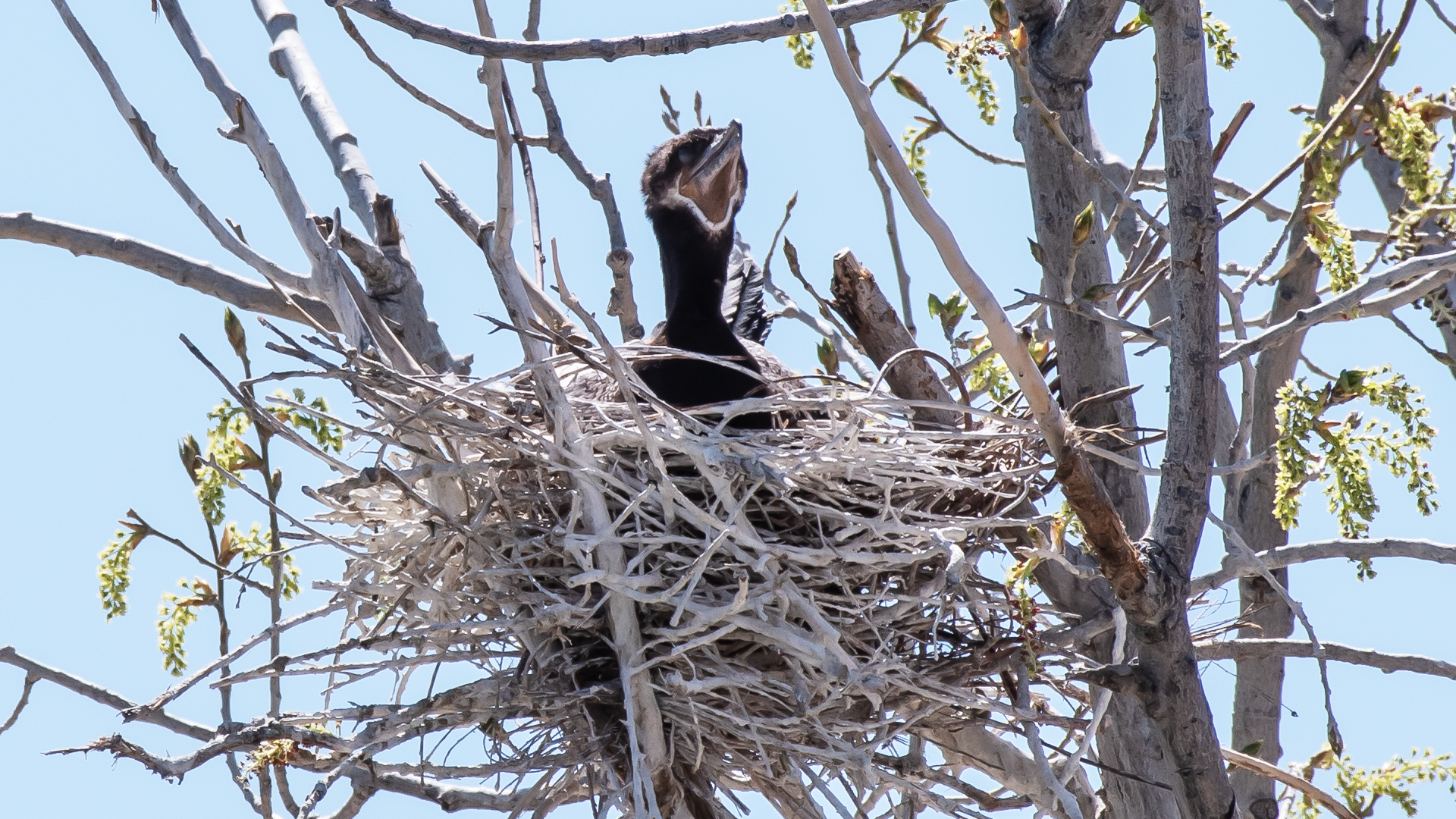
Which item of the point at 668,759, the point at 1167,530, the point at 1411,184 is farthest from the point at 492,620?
the point at 1411,184

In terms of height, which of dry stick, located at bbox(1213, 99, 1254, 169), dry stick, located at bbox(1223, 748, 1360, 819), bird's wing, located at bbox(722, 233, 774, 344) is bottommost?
dry stick, located at bbox(1223, 748, 1360, 819)

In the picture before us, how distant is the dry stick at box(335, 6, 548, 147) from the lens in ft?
10.9

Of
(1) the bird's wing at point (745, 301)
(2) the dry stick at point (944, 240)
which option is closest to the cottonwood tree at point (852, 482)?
(2) the dry stick at point (944, 240)

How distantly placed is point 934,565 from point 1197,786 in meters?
0.77

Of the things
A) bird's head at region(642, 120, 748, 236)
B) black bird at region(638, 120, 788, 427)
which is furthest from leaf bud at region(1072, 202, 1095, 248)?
bird's head at region(642, 120, 748, 236)

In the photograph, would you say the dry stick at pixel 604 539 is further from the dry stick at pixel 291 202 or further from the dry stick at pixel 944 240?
the dry stick at pixel 944 240

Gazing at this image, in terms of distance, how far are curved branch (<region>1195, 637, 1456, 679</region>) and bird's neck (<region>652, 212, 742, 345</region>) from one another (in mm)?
1503

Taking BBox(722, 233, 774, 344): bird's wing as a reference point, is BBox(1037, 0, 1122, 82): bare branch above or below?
below

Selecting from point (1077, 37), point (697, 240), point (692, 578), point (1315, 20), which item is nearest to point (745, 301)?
point (697, 240)

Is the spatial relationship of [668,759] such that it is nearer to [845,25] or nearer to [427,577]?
[427,577]

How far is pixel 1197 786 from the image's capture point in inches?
103

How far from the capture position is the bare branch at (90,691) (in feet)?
11.6

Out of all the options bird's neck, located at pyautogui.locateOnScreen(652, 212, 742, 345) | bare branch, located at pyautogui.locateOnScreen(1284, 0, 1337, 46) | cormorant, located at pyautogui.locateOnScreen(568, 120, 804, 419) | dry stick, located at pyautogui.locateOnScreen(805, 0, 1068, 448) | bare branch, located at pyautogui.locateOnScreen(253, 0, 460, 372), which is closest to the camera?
dry stick, located at pyautogui.locateOnScreen(805, 0, 1068, 448)

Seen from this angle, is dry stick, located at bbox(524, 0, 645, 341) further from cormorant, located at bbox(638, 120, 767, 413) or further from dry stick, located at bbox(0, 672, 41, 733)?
dry stick, located at bbox(0, 672, 41, 733)
